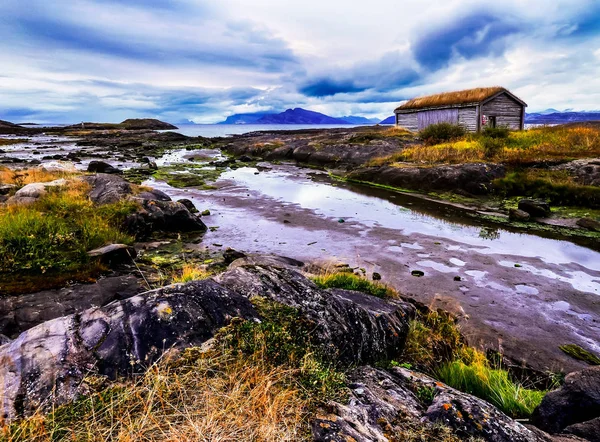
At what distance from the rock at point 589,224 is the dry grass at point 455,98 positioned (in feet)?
79.8

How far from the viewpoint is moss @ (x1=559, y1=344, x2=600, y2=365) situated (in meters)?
6.34

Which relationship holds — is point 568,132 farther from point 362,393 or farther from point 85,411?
point 85,411

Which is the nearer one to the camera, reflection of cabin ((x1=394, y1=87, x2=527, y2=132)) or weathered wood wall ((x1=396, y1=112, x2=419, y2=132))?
reflection of cabin ((x1=394, y1=87, x2=527, y2=132))

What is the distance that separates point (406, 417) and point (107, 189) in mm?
15259

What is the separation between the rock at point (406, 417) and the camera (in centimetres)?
298

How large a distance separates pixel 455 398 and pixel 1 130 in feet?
554

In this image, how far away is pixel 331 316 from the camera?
482 centimetres

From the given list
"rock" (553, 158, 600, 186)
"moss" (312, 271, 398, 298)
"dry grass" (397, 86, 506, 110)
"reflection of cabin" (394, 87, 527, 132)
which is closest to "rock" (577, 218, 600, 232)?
"rock" (553, 158, 600, 186)

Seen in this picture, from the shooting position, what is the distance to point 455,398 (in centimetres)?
348

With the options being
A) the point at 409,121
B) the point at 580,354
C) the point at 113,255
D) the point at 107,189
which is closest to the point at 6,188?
the point at 107,189

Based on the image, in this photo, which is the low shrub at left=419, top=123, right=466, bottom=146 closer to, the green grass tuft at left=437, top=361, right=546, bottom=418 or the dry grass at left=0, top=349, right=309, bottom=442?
the green grass tuft at left=437, top=361, right=546, bottom=418

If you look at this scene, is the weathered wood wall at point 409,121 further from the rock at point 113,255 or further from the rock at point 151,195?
the rock at point 113,255

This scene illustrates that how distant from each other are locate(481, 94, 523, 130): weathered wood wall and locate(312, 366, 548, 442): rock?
38002 mm

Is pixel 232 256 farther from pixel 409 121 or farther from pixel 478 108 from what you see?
pixel 409 121
